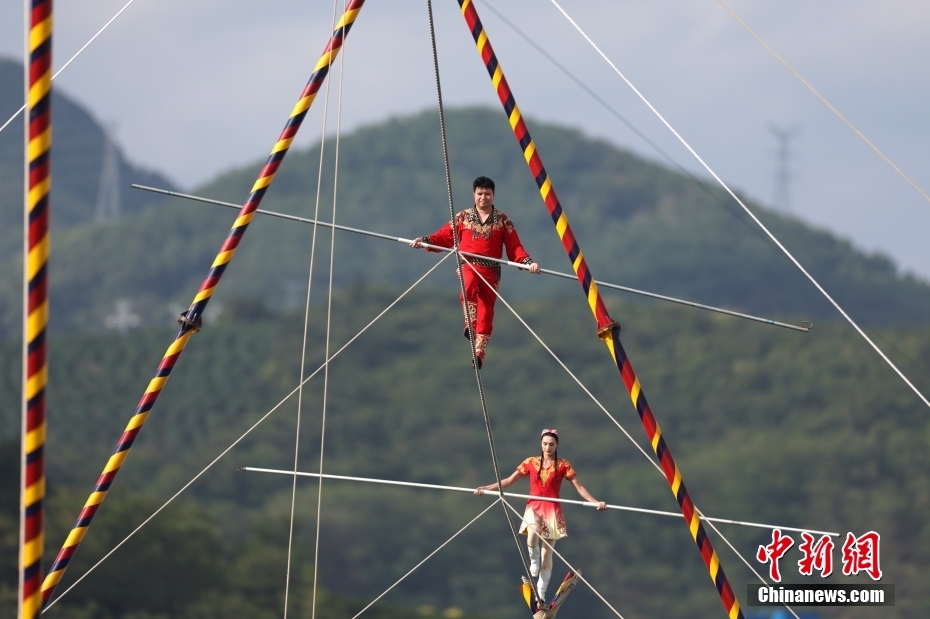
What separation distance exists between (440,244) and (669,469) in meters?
3.26

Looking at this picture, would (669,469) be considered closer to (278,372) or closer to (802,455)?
(802,455)

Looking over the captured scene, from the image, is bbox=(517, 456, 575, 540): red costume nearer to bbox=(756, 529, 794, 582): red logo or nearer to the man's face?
the man's face

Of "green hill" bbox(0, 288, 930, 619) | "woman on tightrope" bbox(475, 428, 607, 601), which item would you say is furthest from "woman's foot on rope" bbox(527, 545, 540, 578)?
"green hill" bbox(0, 288, 930, 619)

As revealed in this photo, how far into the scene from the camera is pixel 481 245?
1805 centimetres

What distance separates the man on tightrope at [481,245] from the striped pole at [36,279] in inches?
254

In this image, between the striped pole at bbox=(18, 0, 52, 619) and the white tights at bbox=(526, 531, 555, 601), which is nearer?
the striped pole at bbox=(18, 0, 52, 619)

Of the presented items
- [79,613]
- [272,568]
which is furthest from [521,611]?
[79,613]

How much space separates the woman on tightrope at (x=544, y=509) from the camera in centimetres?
1830

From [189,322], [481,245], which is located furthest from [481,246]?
[189,322]

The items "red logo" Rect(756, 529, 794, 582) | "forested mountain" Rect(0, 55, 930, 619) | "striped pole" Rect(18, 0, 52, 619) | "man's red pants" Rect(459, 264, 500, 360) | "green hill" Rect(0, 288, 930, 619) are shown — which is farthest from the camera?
"green hill" Rect(0, 288, 930, 619)

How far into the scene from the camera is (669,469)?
1673 cm

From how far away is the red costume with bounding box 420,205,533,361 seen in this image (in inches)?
709

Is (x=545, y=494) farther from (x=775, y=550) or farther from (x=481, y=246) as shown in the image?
(x=775, y=550)

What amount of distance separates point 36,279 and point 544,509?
8152 millimetres
